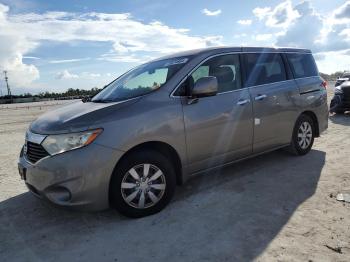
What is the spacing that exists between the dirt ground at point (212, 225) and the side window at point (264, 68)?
1415mm

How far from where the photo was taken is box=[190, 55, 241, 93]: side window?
14.6 feet

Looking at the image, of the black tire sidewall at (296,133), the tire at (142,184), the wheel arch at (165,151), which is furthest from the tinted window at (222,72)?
the black tire sidewall at (296,133)

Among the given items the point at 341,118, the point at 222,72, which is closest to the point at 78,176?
the point at 222,72

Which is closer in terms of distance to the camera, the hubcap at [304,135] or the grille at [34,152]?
the grille at [34,152]

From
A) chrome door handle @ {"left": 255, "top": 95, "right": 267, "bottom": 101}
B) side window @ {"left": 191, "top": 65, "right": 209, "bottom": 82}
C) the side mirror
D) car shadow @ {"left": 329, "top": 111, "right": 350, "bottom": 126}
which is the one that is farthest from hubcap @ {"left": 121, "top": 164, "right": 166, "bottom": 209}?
car shadow @ {"left": 329, "top": 111, "right": 350, "bottom": 126}

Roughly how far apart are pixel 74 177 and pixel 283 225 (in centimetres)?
216

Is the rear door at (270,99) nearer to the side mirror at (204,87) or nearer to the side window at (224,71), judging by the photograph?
the side window at (224,71)

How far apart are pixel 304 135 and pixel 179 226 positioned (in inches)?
134

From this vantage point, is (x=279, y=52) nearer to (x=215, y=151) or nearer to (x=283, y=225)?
(x=215, y=151)

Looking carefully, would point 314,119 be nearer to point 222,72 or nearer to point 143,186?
point 222,72

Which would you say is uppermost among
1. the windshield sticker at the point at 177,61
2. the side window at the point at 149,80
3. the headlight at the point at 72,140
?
the windshield sticker at the point at 177,61

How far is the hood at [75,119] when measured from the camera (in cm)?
348

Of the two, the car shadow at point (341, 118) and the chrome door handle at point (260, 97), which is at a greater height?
the chrome door handle at point (260, 97)

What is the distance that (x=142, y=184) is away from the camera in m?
3.76
